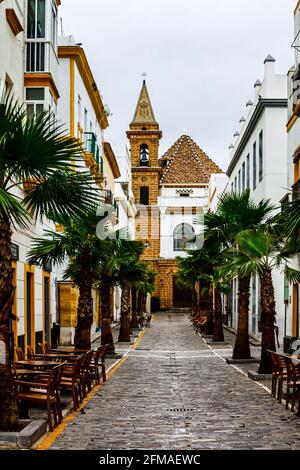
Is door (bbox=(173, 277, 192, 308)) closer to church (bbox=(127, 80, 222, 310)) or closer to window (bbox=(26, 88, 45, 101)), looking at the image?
church (bbox=(127, 80, 222, 310))

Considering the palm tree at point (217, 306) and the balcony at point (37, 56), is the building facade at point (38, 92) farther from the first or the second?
the palm tree at point (217, 306)

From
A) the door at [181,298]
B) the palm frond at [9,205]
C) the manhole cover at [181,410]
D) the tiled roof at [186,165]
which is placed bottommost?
the door at [181,298]

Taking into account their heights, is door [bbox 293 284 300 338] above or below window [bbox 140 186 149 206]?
below

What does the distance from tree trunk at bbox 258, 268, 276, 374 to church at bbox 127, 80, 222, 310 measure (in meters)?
62.2

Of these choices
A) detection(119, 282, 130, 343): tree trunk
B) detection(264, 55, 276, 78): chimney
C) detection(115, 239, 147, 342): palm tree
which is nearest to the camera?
detection(115, 239, 147, 342): palm tree

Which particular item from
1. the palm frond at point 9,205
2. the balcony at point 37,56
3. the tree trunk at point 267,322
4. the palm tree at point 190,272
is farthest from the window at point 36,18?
the palm tree at point 190,272

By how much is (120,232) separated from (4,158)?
16.2 m

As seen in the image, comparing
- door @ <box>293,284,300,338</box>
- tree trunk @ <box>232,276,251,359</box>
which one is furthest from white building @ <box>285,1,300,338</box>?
tree trunk @ <box>232,276,251,359</box>

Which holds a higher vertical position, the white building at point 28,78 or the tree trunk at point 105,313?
the white building at point 28,78

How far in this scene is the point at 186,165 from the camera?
90688 mm

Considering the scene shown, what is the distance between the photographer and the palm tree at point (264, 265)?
66.9ft

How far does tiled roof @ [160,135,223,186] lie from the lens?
89.8 metres

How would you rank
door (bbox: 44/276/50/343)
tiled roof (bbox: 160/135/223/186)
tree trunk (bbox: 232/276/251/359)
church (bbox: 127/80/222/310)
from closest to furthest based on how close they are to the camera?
tree trunk (bbox: 232/276/251/359) < door (bbox: 44/276/50/343) < church (bbox: 127/80/222/310) < tiled roof (bbox: 160/135/223/186)
